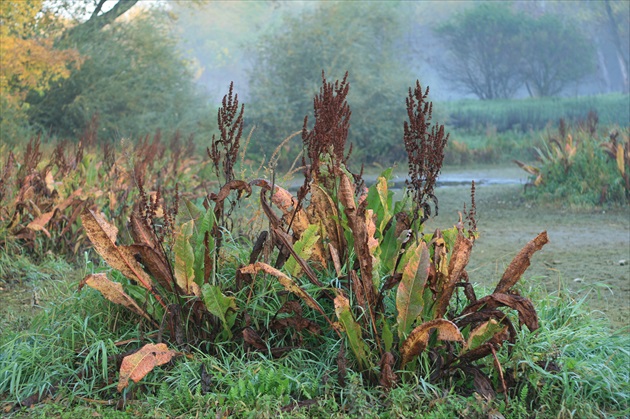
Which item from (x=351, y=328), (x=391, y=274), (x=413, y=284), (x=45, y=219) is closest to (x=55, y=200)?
(x=45, y=219)

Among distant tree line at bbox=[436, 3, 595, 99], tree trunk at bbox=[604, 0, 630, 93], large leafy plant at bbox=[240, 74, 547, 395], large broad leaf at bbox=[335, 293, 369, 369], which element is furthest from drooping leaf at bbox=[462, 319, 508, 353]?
tree trunk at bbox=[604, 0, 630, 93]

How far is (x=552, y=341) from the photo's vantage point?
3525 millimetres

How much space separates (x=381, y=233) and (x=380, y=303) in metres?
0.57

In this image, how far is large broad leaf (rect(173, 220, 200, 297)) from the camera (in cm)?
354

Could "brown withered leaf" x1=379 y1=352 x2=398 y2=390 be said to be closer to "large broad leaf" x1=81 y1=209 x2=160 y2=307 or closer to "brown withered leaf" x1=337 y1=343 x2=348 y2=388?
"brown withered leaf" x1=337 y1=343 x2=348 y2=388

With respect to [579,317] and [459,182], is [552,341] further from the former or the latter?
[459,182]

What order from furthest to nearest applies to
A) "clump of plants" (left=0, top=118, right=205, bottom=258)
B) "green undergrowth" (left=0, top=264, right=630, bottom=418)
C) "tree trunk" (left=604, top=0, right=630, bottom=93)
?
"tree trunk" (left=604, top=0, right=630, bottom=93) → "clump of plants" (left=0, top=118, right=205, bottom=258) → "green undergrowth" (left=0, top=264, right=630, bottom=418)

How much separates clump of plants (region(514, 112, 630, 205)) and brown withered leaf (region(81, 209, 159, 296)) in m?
8.73

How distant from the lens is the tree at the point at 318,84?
69.6ft

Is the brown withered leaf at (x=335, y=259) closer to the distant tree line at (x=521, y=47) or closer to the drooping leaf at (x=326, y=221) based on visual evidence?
the drooping leaf at (x=326, y=221)

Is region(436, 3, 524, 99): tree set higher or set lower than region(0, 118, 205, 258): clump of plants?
higher

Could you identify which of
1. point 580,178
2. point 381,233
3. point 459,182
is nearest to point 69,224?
point 381,233

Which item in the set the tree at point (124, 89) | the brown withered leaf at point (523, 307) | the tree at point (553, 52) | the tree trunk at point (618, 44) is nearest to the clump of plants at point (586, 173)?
the tree at point (124, 89)

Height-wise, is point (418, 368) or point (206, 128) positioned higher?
point (206, 128)
